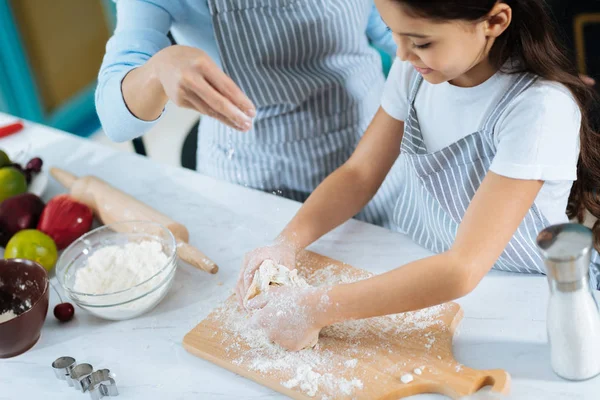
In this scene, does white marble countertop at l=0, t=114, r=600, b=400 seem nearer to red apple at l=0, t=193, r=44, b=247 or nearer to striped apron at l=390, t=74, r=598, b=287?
striped apron at l=390, t=74, r=598, b=287

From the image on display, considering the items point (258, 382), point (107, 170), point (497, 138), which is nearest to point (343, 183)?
point (497, 138)

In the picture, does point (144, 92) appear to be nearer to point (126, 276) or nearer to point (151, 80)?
point (151, 80)

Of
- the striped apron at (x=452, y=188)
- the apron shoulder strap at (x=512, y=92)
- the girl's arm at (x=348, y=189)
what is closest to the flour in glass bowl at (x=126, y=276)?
the girl's arm at (x=348, y=189)

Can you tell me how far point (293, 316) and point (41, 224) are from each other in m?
0.59

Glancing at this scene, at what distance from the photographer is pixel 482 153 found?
3.56 feet

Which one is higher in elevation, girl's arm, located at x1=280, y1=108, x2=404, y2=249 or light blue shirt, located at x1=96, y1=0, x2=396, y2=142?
light blue shirt, located at x1=96, y1=0, x2=396, y2=142

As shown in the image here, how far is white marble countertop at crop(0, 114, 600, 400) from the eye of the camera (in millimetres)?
959

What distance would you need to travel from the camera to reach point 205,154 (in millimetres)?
1663

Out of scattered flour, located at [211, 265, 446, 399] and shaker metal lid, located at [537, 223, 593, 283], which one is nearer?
shaker metal lid, located at [537, 223, 593, 283]

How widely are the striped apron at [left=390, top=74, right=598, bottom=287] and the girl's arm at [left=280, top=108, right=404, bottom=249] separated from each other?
5 centimetres

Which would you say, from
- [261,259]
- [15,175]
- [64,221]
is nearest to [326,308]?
[261,259]

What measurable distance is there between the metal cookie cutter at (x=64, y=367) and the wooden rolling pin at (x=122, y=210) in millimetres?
268

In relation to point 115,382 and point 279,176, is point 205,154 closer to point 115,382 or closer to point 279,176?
point 279,176

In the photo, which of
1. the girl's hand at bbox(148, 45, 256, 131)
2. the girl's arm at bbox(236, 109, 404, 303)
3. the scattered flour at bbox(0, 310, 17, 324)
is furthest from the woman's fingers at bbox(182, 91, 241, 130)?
the scattered flour at bbox(0, 310, 17, 324)
